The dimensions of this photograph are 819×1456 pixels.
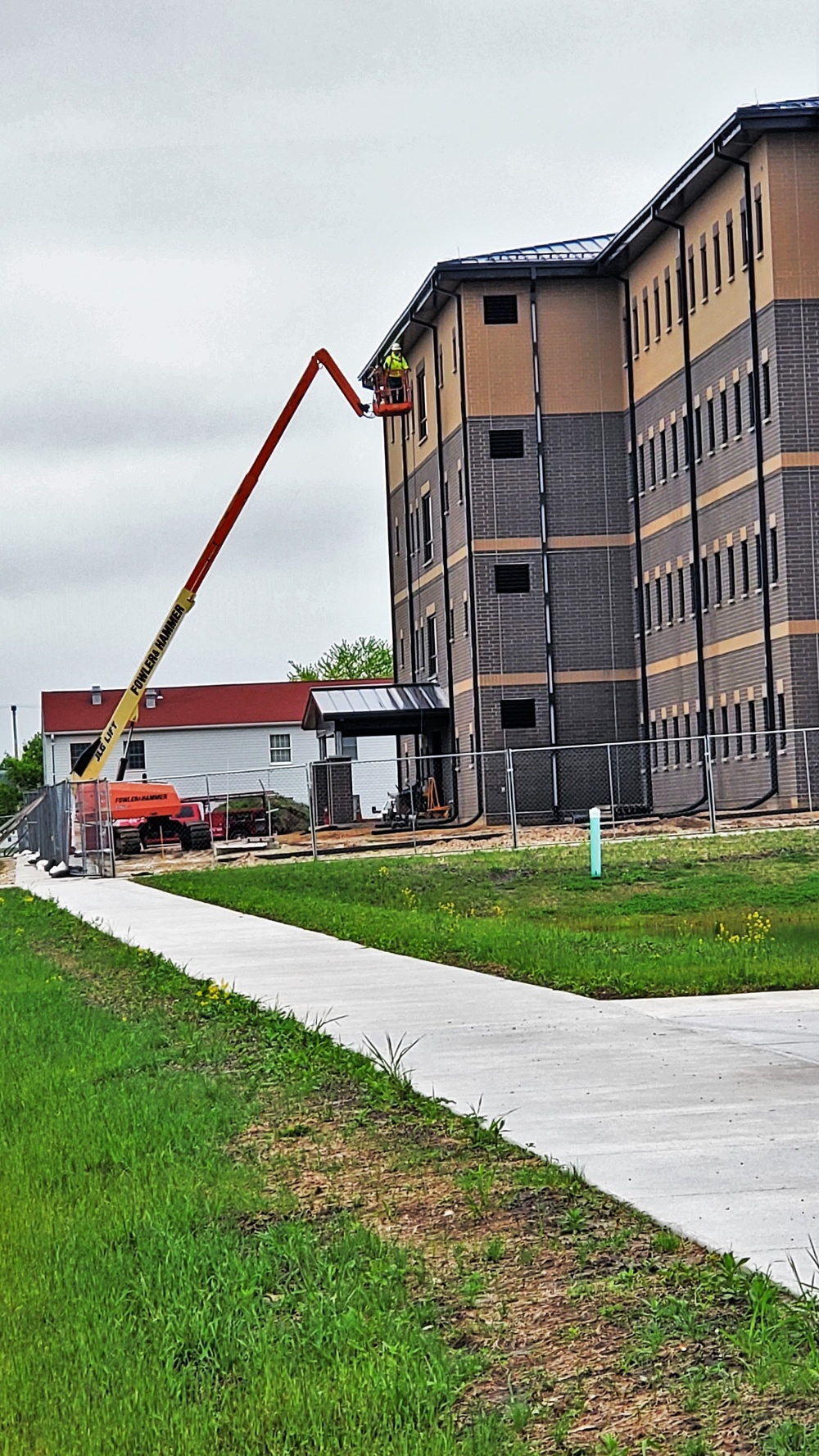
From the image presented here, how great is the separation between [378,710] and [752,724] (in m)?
15.8

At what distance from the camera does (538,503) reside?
181ft

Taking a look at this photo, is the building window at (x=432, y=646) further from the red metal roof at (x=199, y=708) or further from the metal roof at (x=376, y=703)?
the red metal roof at (x=199, y=708)

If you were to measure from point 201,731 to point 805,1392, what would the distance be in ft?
283

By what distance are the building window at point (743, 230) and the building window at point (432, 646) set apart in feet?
65.2

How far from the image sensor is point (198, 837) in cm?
5128

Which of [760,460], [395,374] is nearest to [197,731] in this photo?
[395,374]

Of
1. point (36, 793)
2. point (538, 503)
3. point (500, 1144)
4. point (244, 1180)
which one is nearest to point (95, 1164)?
point (244, 1180)

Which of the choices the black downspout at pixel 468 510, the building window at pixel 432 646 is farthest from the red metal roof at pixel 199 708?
the black downspout at pixel 468 510

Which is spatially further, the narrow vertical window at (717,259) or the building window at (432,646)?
the building window at (432,646)

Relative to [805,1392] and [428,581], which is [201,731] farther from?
[805,1392]

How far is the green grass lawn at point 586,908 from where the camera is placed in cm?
1521

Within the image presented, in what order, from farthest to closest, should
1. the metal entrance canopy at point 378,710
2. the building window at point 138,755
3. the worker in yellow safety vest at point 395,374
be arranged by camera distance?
the building window at point 138,755 < the metal entrance canopy at point 378,710 < the worker in yellow safety vest at point 395,374

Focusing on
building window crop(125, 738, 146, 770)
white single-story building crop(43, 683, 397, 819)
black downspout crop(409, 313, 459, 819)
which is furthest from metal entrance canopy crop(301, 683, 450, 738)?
building window crop(125, 738, 146, 770)

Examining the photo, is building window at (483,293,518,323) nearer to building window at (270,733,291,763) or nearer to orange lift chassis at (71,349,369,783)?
orange lift chassis at (71,349,369,783)
